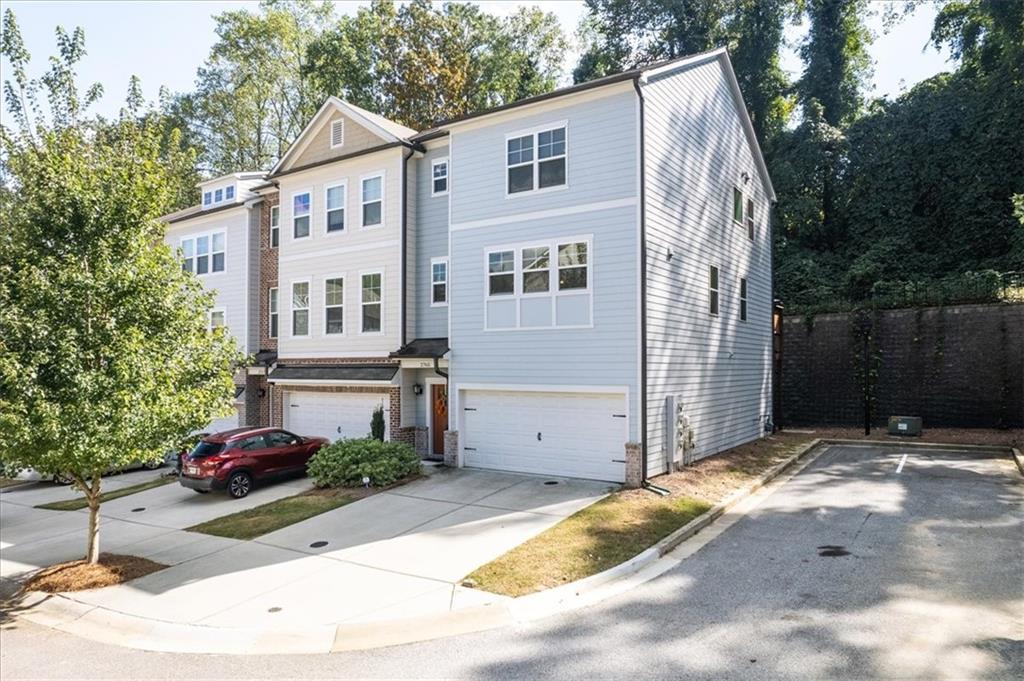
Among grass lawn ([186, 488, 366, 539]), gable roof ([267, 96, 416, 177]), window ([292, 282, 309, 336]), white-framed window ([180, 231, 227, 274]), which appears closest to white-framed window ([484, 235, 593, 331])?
grass lawn ([186, 488, 366, 539])

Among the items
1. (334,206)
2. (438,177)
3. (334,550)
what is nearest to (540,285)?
(438,177)

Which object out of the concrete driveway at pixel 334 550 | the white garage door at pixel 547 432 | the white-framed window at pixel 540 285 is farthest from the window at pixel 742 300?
the concrete driveway at pixel 334 550

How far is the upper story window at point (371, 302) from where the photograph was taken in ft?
61.1

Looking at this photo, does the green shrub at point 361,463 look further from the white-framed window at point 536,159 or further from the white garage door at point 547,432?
the white-framed window at point 536,159

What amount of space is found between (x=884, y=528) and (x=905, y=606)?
3575mm

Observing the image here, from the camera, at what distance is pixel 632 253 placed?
13.7 meters

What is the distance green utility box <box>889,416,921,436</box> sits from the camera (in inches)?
772

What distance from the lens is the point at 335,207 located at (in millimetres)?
19812

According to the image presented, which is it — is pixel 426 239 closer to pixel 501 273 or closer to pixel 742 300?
pixel 501 273

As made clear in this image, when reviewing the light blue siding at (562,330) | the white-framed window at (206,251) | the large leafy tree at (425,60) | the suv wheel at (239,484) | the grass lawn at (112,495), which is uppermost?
the large leafy tree at (425,60)

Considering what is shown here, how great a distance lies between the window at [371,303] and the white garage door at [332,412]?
1.99 m

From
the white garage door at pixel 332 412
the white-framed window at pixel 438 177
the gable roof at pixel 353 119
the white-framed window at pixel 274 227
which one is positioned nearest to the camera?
the white-framed window at pixel 438 177

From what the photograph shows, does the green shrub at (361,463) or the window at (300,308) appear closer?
the green shrub at (361,463)

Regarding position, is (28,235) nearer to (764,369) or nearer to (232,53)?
(764,369)
